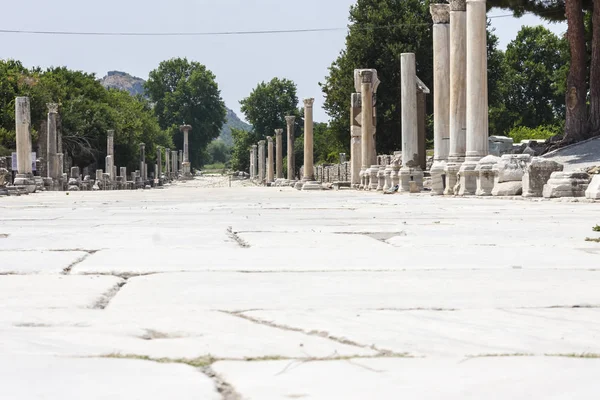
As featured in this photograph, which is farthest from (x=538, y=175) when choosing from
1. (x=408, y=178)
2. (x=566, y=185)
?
(x=408, y=178)

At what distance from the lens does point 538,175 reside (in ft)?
58.3

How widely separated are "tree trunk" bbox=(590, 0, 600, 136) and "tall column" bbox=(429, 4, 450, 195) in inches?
263

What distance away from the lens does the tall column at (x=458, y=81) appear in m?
23.3

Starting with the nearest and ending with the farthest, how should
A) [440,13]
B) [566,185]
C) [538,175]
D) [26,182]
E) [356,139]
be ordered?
1. [566,185]
2. [538,175]
3. [440,13]
4. [26,182]
5. [356,139]

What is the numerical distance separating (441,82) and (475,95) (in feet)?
13.3

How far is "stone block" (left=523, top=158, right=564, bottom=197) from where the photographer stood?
1772 centimetres

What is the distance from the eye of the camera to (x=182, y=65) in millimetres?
139375

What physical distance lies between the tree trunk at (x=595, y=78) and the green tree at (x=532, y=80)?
3789 centimetres

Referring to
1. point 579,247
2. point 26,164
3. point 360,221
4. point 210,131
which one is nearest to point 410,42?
point 26,164

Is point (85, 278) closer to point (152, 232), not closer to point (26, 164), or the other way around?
point (152, 232)

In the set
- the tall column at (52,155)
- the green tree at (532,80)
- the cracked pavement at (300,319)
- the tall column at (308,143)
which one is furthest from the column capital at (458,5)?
the green tree at (532,80)

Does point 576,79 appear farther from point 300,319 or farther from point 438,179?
point 300,319

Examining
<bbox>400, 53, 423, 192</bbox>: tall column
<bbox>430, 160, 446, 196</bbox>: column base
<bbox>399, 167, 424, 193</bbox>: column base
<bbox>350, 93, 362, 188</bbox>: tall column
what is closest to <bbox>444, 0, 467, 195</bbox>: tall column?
<bbox>430, 160, 446, 196</bbox>: column base

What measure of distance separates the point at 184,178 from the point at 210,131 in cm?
2847
